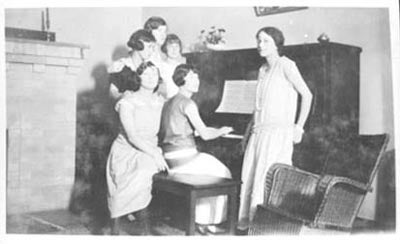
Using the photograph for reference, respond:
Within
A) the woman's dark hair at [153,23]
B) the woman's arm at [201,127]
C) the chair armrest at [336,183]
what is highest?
the woman's dark hair at [153,23]

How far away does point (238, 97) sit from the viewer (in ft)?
5.48

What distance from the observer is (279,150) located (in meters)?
1.61

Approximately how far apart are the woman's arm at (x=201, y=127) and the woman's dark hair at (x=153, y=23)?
0.79 ft

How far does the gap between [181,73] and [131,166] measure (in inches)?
11.9

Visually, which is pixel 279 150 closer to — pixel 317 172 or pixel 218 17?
pixel 317 172

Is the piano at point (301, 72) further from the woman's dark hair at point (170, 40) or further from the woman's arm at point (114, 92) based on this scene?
the woman's arm at point (114, 92)

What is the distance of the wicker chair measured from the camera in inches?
59.6

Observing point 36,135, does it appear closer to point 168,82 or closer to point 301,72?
point 168,82

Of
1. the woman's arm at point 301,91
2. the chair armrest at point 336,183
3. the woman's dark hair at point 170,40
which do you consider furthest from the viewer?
the woman's dark hair at point 170,40

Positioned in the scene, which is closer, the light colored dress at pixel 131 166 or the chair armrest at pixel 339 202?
the chair armrest at pixel 339 202

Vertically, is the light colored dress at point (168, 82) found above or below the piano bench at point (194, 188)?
above

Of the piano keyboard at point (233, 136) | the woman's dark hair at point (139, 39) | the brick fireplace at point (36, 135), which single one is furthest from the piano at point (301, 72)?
the brick fireplace at point (36, 135)

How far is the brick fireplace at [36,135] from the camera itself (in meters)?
1.58
